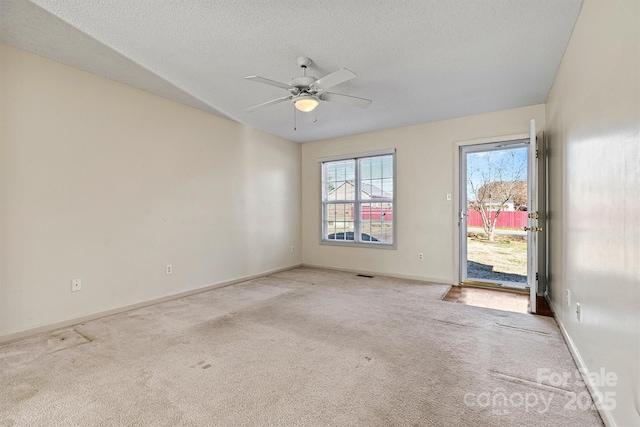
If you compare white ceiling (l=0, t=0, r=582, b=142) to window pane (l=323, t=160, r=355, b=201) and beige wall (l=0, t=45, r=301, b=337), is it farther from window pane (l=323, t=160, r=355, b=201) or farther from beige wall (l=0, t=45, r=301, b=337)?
window pane (l=323, t=160, r=355, b=201)

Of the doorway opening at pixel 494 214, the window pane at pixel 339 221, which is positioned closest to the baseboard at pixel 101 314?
the window pane at pixel 339 221

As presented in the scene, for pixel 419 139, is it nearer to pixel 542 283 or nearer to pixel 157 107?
pixel 542 283

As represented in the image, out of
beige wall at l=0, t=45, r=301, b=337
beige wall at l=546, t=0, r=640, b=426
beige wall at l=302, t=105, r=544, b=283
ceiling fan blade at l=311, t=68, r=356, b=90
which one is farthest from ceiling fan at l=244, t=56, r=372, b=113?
beige wall at l=302, t=105, r=544, b=283

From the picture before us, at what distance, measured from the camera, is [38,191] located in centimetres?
272

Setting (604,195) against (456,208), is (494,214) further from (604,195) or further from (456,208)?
(604,195)

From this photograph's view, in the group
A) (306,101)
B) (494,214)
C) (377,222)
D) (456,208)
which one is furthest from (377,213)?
(306,101)

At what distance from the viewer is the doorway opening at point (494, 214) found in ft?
13.9

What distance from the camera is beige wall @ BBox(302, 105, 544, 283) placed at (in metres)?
4.28

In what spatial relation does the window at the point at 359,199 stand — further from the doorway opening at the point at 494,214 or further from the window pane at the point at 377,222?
the doorway opening at the point at 494,214

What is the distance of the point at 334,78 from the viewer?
7.89ft

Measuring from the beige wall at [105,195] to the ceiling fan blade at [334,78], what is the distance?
7.51 ft

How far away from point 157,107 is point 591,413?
15.5 ft

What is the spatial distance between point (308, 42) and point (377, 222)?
3.50m

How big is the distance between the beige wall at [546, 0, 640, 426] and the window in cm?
277
